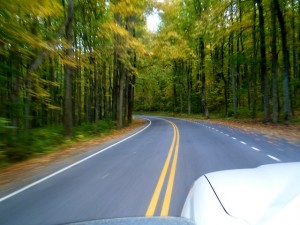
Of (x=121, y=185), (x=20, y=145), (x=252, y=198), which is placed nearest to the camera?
(x=252, y=198)

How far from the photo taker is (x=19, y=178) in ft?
31.2

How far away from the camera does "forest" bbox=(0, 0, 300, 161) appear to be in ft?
44.6


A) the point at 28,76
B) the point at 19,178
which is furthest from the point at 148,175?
the point at 28,76

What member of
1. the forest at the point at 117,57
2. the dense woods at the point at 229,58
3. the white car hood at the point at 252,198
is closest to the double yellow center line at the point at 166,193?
the white car hood at the point at 252,198

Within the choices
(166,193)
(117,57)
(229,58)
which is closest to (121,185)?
(166,193)

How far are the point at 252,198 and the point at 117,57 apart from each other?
3142 centimetres

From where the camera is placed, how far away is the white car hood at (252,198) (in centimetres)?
204

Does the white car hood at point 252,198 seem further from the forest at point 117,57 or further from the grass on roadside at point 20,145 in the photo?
the grass on roadside at point 20,145

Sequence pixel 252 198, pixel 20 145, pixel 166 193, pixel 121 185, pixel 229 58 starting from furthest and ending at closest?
pixel 229 58
pixel 20 145
pixel 121 185
pixel 166 193
pixel 252 198

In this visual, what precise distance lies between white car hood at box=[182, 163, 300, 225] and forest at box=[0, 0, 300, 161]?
8.10 metres

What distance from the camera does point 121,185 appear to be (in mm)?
7867

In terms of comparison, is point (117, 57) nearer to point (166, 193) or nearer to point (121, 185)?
point (121, 185)

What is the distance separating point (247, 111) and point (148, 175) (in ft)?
125

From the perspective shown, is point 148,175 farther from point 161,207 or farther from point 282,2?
point 282,2
